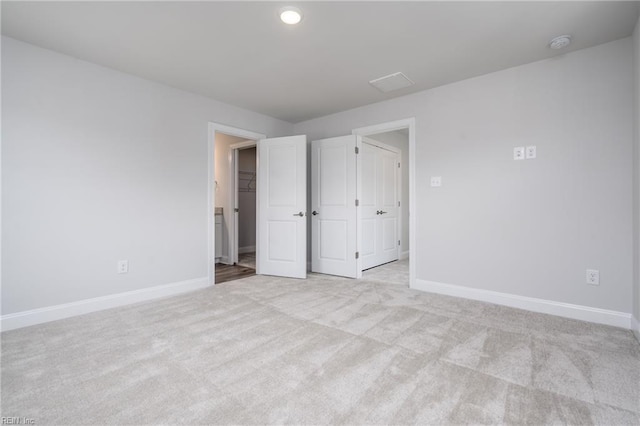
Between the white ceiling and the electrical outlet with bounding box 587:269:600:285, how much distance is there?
1957mm

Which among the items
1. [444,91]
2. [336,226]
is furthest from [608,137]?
[336,226]

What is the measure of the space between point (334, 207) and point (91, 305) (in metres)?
3.03

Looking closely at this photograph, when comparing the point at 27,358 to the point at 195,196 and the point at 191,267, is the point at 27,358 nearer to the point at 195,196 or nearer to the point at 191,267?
the point at 191,267

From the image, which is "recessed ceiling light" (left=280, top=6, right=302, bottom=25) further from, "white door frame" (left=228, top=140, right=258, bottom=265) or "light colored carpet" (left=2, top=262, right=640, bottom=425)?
"white door frame" (left=228, top=140, right=258, bottom=265)

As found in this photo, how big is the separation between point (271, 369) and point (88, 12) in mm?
2750

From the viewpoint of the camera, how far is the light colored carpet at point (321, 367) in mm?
1406

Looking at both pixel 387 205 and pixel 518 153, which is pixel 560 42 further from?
pixel 387 205

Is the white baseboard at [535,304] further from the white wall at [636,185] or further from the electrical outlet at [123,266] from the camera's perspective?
the electrical outlet at [123,266]

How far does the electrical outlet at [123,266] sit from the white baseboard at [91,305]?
0.74 feet

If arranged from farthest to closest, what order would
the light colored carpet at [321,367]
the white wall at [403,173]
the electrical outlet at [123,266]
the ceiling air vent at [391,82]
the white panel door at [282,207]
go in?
the white wall at [403,173] → the white panel door at [282,207] → the ceiling air vent at [391,82] → the electrical outlet at [123,266] → the light colored carpet at [321,367]

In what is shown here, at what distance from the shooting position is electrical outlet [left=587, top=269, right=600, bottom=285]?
2.54 m

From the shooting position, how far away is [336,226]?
14.3 ft

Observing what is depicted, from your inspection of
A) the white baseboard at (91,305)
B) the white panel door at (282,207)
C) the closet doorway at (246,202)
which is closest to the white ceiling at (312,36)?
the white panel door at (282,207)

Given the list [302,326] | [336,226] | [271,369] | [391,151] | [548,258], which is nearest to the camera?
[271,369]
